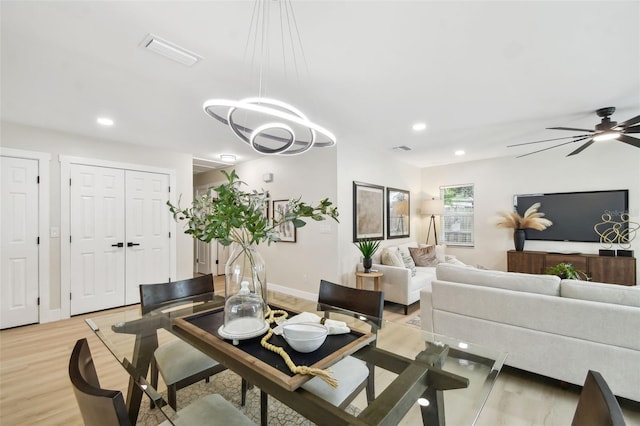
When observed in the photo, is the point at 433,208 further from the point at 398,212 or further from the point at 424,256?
the point at 424,256

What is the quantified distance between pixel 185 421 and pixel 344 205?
341 centimetres

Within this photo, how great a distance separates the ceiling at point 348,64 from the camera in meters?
1.66

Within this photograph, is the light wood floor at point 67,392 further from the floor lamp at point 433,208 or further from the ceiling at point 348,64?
the floor lamp at point 433,208

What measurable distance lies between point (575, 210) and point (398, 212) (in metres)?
2.79

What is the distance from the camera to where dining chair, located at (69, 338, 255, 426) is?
2.42ft

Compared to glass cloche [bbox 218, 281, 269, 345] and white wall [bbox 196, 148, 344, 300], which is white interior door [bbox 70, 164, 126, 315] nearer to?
white wall [bbox 196, 148, 344, 300]

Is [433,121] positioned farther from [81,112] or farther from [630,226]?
[81,112]

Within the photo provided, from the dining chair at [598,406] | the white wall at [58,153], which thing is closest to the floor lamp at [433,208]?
the white wall at [58,153]

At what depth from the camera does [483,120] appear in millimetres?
3463

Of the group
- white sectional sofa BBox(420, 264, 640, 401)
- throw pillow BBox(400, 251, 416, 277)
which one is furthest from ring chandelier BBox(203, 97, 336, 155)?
throw pillow BBox(400, 251, 416, 277)

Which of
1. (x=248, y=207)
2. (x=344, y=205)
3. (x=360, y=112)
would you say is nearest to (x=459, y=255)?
(x=344, y=205)

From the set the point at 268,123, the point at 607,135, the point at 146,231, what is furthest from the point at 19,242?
the point at 607,135

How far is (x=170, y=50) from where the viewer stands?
6.50 ft

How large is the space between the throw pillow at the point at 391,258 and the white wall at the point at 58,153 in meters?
3.39
